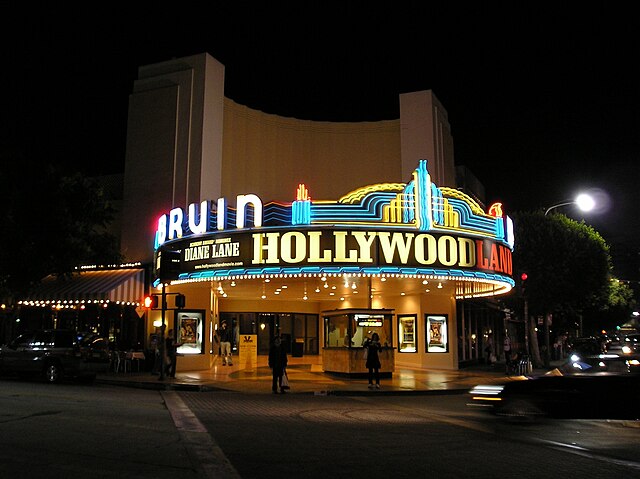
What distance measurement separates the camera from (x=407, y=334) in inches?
1289

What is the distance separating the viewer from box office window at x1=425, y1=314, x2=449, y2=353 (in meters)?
31.7

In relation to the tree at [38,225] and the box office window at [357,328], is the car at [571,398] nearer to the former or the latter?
the box office window at [357,328]

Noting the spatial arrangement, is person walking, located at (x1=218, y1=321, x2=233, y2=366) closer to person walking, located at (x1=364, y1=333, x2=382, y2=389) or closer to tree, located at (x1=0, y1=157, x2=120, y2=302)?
tree, located at (x1=0, y1=157, x2=120, y2=302)

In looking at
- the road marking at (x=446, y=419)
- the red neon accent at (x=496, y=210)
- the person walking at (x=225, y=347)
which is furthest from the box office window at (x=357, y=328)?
the road marking at (x=446, y=419)

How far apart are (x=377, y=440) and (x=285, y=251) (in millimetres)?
12208

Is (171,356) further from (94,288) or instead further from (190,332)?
(94,288)

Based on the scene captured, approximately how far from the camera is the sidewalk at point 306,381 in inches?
808

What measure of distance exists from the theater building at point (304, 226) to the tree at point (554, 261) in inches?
132

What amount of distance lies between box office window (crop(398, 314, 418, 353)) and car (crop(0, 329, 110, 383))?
15.7 m

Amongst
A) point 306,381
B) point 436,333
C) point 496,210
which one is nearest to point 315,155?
point 436,333

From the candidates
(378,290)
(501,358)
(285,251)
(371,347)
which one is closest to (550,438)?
(371,347)

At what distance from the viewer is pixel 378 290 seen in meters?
30.5

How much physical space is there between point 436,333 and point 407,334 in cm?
158

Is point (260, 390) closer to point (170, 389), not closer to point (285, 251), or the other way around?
point (170, 389)
